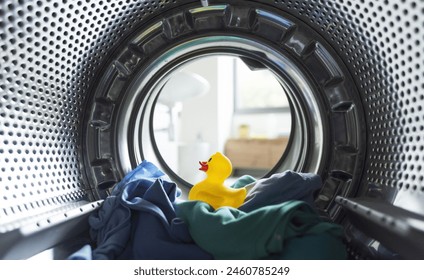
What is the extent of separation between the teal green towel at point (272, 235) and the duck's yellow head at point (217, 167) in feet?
0.58

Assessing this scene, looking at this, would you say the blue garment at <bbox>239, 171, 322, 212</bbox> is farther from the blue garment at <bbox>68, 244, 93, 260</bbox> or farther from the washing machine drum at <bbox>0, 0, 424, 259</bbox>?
the blue garment at <bbox>68, 244, 93, 260</bbox>

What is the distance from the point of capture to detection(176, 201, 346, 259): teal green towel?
0.48 metres

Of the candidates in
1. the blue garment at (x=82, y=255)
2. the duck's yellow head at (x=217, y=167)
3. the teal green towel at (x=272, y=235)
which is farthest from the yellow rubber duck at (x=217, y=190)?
the blue garment at (x=82, y=255)

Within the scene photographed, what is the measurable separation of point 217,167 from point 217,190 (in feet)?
0.18

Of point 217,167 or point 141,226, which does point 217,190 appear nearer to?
point 217,167

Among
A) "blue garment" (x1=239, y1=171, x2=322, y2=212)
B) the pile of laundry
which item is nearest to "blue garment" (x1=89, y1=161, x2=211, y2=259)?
the pile of laundry

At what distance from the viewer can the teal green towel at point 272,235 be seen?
480mm

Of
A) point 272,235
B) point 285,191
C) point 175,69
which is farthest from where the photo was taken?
point 175,69

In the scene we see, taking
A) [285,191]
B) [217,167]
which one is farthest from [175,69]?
[285,191]

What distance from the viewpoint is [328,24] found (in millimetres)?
653

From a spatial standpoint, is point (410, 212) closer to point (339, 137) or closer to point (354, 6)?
point (339, 137)

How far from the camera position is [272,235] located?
0.49 m

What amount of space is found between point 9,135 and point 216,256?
1.29 ft

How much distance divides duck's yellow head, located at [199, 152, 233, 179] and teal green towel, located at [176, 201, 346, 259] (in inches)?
6.9
